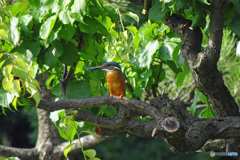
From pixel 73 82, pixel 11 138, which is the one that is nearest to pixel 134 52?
pixel 73 82

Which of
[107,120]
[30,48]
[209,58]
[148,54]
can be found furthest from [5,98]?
[209,58]

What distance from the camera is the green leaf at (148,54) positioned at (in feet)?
6.01

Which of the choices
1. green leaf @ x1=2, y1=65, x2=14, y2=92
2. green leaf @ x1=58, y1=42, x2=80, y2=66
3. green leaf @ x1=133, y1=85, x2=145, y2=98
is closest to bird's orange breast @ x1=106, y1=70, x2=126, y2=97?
green leaf @ x1=133, y1=85, x2=145, y2=98

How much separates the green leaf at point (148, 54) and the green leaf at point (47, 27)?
483 mm

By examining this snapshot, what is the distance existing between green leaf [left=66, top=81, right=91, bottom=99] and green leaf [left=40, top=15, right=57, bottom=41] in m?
0.36

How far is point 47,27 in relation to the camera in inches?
61.1

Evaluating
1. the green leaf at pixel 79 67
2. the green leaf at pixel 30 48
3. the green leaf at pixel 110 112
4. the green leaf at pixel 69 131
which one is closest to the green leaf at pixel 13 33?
the green leaf at pixel 30 48

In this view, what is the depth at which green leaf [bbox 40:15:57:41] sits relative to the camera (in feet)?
5.04

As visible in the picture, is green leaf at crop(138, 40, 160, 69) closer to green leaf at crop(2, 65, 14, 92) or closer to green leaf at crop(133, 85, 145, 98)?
green leaf at crop(133, 85, 145, 98)

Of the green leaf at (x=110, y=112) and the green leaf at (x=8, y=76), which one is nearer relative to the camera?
the green leaf at (x=8, y=76)

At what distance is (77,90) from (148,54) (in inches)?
13.9

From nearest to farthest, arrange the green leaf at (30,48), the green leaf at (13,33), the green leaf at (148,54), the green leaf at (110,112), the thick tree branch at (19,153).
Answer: the green leaf at (13,33) → the green leaf at (30,48) → the green leaf at (148,54) → the green leaf at (110,112) → the thick tree branch at (19,153)

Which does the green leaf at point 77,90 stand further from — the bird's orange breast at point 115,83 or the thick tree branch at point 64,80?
the bird's orange breast at point 115,83

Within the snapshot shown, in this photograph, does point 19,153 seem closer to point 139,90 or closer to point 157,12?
point 139,90
